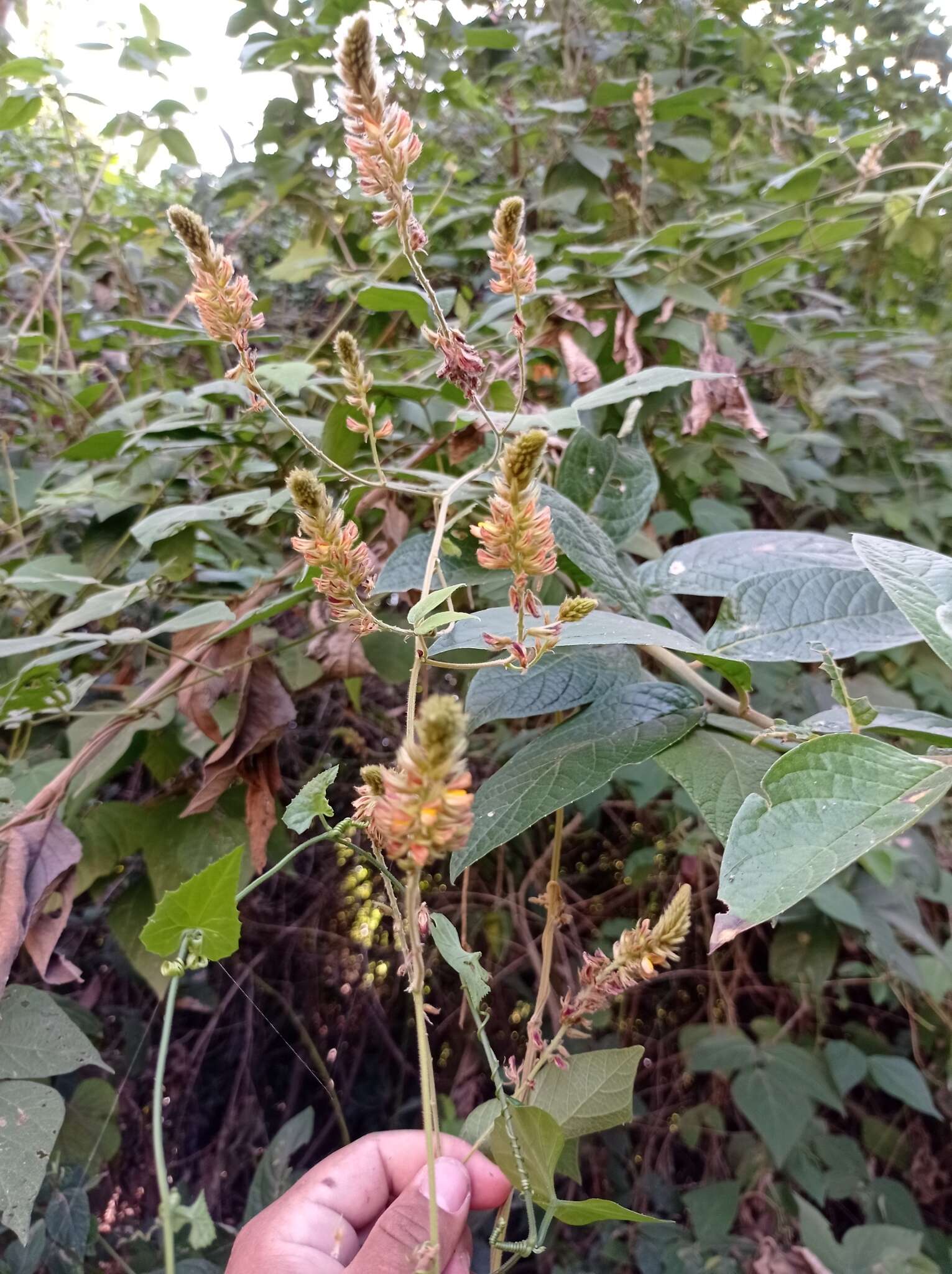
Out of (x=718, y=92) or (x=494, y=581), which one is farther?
(x=718, y=92)

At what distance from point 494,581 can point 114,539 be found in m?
0.52

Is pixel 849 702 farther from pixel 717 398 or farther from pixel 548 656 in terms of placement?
pixel 717 398

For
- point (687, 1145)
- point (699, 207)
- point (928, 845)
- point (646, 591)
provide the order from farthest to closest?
1. point (699, 207)
2. point (687, 1145)
3. point (928, 845)
4. point (646, 591)

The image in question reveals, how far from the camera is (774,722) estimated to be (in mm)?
458

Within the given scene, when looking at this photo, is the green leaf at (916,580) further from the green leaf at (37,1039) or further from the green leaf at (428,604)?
the green leaf at (37,1039)

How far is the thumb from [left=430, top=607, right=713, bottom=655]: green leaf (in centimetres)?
29

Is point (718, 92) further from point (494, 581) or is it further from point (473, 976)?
point (473, 976)

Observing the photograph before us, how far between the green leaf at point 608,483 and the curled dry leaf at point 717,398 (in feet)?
0.69

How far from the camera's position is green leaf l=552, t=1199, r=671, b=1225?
368 mm

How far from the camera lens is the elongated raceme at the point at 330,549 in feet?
1.07

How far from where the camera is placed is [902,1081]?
1.11 meters

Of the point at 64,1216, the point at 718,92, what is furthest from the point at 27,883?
the point at 718,92

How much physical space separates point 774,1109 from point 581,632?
39.6 inches

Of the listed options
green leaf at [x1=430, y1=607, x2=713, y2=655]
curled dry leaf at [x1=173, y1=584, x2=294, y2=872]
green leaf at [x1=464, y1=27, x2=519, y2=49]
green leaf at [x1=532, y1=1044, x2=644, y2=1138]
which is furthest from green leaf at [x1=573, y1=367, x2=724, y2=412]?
green leaf at [x1=464, y1=27, x2=519, y2=49]
